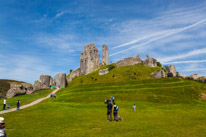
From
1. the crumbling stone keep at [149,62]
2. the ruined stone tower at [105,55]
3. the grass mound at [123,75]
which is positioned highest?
the ruined stone tower at [105,55]

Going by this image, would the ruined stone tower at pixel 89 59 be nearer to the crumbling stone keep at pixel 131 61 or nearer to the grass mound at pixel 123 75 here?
the grass mound at pixel 123 75

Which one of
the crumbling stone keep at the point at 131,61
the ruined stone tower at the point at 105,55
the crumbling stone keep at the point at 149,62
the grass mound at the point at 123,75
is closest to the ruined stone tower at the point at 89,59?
the ruined stone tower at the point at 105,55

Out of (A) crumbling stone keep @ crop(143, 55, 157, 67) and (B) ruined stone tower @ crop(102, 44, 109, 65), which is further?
(B) ruined stone tower @ crop(102, 44, 109, 65)

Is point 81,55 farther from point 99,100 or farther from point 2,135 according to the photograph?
point 2,135

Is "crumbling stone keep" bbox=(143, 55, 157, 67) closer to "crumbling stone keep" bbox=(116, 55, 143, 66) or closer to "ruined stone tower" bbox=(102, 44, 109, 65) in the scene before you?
"crumbling stone keep" bbox=(116, 55, 143, 66)

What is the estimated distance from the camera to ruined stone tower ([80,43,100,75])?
10288 centimetres

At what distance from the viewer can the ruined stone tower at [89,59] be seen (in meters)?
103

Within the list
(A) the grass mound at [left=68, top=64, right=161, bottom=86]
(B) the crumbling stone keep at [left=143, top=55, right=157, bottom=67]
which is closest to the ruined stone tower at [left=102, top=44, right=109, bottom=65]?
(A) the grass mound at [left=68, top=64, right=161, bottom=86]

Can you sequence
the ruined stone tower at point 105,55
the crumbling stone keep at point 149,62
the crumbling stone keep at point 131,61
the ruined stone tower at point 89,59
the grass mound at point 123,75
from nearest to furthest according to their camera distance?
1. the grass mound at point 123,75
2. the crumbling stone keep at point 149,62
3. the crumbling stone keep at point 131,61
4. the ruined stone tower at point 89,59
5. the ruined stone tower at point 105,55

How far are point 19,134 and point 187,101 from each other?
116 feet

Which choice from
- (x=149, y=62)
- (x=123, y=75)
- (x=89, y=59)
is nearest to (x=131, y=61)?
(x=149, y=62)

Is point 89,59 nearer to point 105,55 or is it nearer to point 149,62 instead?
point 105,55

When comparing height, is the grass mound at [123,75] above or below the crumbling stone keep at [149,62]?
below

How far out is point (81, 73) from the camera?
4168 inches
